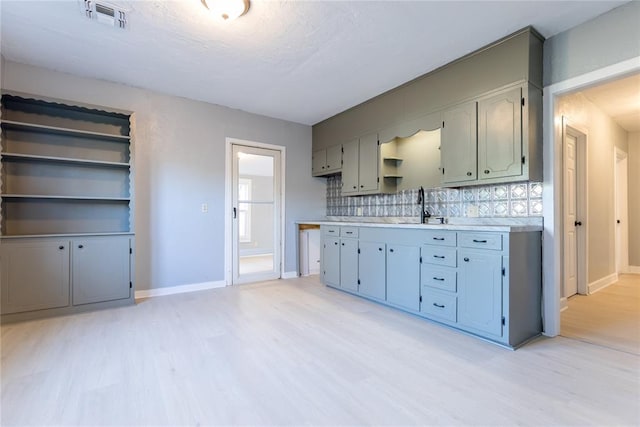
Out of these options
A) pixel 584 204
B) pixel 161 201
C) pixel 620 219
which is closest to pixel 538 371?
pixel 584 204

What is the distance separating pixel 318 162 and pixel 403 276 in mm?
2535

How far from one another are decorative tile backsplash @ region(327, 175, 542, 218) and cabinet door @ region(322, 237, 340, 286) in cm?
80

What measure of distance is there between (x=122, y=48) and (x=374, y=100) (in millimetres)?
2744

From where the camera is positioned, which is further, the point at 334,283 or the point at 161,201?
the point at 334,283

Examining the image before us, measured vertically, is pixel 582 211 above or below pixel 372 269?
above

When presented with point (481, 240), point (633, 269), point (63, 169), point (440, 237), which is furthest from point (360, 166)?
point (633, 269)

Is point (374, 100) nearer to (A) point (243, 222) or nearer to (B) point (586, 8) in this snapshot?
(B) point (586, 8)

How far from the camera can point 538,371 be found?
191cm

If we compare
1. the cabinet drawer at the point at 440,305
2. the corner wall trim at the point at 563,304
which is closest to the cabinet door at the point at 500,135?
the cabinet drawer at the point at 440,305

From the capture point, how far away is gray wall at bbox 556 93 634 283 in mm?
3773

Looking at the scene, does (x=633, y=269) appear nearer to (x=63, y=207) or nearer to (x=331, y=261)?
(x=331, y=261)

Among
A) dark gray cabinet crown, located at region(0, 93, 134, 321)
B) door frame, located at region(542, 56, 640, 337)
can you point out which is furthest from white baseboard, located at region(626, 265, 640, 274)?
dark gray cabinet crown, located at region(0, 93, 134, 321)

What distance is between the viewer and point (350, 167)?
4312mm

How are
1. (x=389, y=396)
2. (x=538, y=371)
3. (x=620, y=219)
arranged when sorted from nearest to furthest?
(x=389, y=396), (x=538, y=371), (x=620, y=219)
